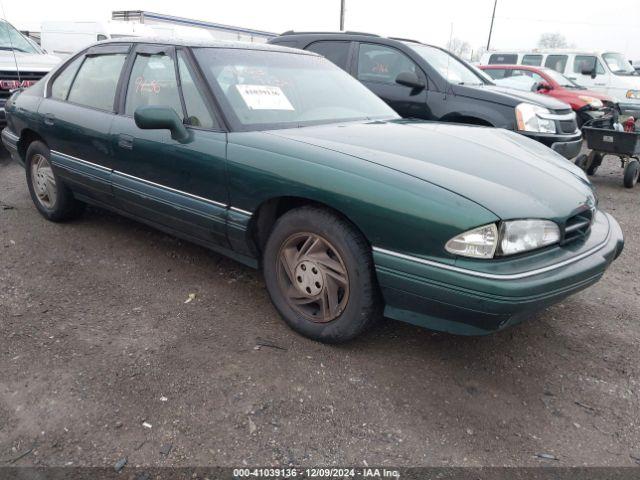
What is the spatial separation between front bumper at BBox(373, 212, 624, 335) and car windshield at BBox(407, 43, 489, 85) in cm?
385

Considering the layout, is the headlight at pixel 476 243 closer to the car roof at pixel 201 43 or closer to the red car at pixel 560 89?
the car roof at pixel 201 43

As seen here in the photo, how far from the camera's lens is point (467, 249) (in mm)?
2141

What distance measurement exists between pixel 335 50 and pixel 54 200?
12.0 ft

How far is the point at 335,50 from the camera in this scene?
624 centimetres

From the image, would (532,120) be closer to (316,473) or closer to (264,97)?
(264,97)

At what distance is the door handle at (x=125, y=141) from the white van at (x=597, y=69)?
12.0m

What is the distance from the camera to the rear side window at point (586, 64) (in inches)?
495

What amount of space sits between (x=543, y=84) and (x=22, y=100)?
946cm

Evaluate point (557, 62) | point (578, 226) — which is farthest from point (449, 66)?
point (557, 62)

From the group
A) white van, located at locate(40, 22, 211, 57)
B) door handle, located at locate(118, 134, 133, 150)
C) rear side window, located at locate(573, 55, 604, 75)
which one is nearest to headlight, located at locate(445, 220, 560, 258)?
door handle, located at locate(118, 134, 133, 150)

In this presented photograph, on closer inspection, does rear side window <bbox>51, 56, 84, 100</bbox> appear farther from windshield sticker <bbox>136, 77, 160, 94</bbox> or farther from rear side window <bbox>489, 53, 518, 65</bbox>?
rear side window <bbox>489, 53, 518, 65</bbox>

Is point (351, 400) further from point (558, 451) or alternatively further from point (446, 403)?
point (558, 451)

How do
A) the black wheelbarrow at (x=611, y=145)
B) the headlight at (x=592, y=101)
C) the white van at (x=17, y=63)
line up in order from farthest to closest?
the headlight at (x=592, y=101) → the white van at (x=17, y=63) → the black wheelbarrow at (x=611, y=145)

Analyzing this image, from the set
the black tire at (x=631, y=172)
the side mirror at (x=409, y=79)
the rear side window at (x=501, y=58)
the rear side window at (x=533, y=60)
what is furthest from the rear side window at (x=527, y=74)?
the side mirror at (x=409, y=79)
